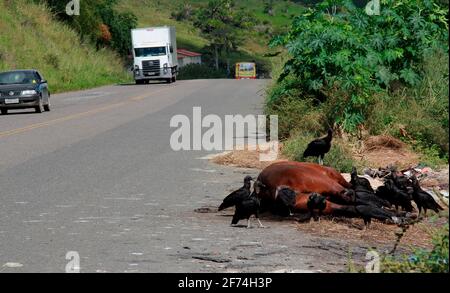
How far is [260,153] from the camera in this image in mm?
16453

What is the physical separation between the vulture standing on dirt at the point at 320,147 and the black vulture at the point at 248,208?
365cm

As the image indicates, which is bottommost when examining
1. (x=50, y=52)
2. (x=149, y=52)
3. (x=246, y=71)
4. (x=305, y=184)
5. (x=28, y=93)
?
(x=246, y=71)

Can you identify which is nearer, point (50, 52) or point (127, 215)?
point (127, 215)

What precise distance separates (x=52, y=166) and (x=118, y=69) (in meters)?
60.2

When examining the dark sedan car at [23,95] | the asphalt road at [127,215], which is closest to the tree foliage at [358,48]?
the asphalt road at [127,215]

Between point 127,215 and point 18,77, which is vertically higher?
point 127,215

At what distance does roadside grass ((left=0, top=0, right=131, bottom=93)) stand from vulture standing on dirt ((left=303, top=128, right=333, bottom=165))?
1515 inches

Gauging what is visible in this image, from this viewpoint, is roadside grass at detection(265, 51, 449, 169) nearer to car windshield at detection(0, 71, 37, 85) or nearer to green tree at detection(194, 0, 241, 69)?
car windshield at detection(0, 71, 37, 85)

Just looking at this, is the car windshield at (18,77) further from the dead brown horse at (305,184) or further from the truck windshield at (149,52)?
the truck windshield at (149,52)

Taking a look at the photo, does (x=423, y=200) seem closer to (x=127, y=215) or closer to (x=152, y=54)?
(x=127, y=215)

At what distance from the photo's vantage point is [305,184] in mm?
9750

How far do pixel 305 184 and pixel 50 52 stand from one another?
5542 centimetres

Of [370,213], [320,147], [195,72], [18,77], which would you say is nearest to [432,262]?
[370,213]
